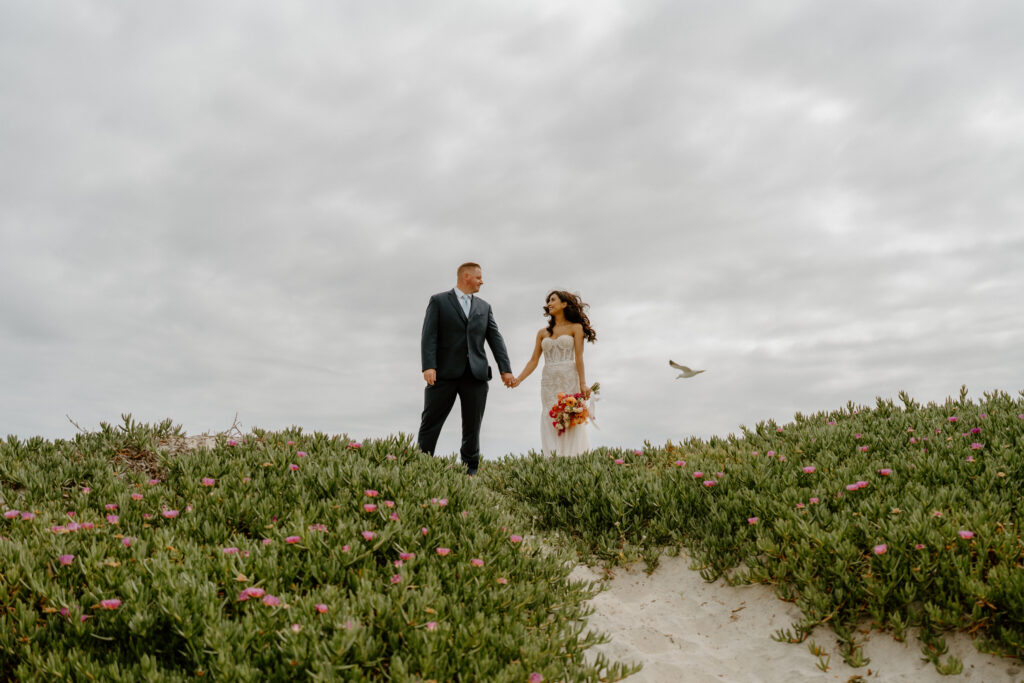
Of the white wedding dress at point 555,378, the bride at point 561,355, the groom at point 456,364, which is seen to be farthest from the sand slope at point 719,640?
the bride at point 561,355

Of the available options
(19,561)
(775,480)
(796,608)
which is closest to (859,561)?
(796,608)

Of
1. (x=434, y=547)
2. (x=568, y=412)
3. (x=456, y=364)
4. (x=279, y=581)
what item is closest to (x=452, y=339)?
(x=456, y=364)

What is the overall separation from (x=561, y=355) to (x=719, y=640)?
786 cm

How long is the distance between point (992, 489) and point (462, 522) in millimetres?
5265

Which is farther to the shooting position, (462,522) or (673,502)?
(673,502)

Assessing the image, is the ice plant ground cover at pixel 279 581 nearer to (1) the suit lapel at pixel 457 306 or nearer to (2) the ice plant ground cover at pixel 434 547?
(2) the ice plant ground cover at pixel 434 547

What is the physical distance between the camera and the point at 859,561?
5391mm

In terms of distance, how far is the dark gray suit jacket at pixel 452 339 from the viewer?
414 inches

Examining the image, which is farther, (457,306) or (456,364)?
(457,306)

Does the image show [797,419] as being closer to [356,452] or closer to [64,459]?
[356,452]

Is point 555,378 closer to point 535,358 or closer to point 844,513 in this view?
point 535,358

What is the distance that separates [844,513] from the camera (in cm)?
595

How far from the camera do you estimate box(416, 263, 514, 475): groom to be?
34.5ft

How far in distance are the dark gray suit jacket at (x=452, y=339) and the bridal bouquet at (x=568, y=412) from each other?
200cm
